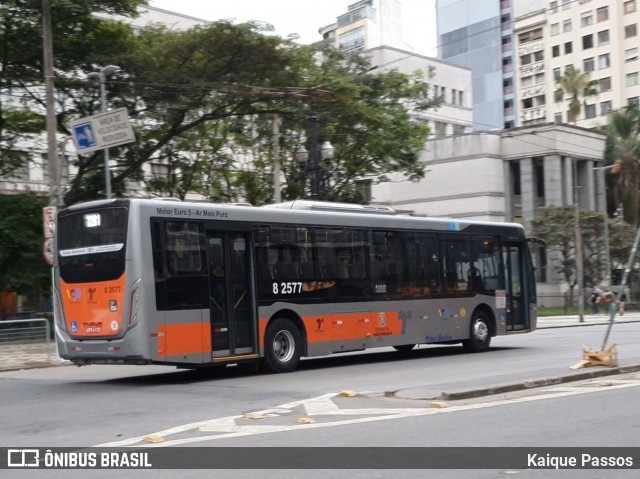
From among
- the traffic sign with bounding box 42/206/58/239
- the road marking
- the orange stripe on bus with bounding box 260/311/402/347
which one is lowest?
the road marking

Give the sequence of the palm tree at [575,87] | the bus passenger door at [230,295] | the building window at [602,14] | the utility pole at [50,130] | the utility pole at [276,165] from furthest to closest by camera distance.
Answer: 1. the building window at [602,14]
2. the palm tree at [575,87]
3. the utility pole at [276,165]
4. the utility pole at [50,130]
5. the bus passenger door at [230,295]

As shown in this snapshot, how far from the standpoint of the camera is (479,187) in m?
61.4

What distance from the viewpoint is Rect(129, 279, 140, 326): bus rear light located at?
14820mm

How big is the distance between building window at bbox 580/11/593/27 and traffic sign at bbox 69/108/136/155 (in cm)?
7855

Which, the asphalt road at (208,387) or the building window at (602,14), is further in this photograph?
the building window at (602,14)

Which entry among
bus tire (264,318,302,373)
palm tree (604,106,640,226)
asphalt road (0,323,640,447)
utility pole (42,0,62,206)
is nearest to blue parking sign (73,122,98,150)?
utility pole (42,0,62,206)

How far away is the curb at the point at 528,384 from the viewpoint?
39.8 feet

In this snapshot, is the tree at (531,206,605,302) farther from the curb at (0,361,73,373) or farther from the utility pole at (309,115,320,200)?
the curb at (0,361,73,373)

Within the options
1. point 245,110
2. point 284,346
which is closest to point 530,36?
point 245,110

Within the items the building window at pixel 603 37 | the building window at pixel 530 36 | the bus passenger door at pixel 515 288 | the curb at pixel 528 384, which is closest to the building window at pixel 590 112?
the building window at pixel 603 37

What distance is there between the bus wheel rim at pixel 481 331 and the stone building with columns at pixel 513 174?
37.8 m

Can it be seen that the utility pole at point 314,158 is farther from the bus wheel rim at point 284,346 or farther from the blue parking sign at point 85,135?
the bus wheel rim at point 284,346

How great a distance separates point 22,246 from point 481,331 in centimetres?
1587

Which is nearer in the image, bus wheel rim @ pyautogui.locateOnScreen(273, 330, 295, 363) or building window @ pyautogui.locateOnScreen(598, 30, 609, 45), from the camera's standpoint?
bus wheel rim @ pyautogui.locateOnScreen(273, 330, 295, 363)
